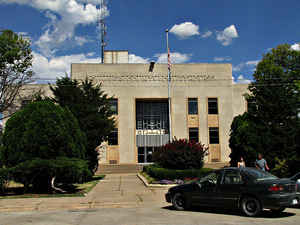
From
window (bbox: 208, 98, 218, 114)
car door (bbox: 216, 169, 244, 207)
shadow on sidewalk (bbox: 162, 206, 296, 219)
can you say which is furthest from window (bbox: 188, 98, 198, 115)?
car door (bbox: 216, 169, 244, 207)

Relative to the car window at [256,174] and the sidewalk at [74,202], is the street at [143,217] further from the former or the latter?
the car window at [256,174]

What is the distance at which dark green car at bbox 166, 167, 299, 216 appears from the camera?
9.71 metres

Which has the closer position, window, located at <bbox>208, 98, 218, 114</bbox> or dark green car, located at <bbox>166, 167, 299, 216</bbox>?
dark green car, located at <bbox>166, 167, 299, 216</bbox>

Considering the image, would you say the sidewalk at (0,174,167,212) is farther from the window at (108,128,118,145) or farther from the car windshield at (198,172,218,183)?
the window at (108,128,118,145)

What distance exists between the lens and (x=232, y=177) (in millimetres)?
10742

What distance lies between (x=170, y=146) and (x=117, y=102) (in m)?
23.2

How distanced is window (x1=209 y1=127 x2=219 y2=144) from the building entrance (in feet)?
18.8

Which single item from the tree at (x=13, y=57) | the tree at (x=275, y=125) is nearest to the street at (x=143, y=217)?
the tree at (x=275, y=125)

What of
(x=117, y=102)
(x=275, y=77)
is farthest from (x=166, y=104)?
(x=275, y=77)

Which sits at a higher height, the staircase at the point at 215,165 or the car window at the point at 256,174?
the car window at the point at 256,174

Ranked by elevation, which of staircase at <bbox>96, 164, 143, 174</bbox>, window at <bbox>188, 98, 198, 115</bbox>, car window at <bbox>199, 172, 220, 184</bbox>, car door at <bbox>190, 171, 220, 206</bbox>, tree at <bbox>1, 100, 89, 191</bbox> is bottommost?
staircase at <bbox>96, 164, 143, 174</bbox>

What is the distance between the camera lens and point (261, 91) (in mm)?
20844

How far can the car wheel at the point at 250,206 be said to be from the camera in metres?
9.95

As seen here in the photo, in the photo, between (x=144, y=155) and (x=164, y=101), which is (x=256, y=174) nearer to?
(x=144, y=155)
